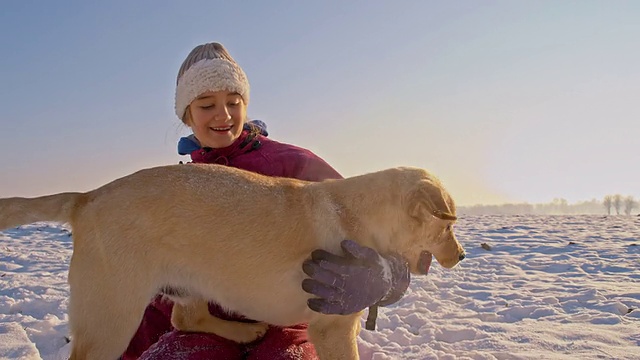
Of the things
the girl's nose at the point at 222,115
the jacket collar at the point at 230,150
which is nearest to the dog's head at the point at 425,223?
the jacket collar at the point at 230,150

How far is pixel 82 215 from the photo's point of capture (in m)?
2.66

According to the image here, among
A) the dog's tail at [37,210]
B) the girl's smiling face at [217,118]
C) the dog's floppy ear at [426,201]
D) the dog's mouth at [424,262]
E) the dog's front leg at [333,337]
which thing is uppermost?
the girl's smiling face at [217,118]

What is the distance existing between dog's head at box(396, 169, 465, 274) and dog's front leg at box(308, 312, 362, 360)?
1.93 feet

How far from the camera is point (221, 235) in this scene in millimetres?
2746

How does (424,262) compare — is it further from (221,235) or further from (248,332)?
(221,235)

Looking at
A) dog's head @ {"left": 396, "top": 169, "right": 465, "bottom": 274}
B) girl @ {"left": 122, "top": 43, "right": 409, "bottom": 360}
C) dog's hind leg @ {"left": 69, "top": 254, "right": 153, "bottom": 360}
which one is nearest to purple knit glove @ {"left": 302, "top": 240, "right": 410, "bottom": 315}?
girl @ {"left": 122, "top": 43, "right": 409, "bottom": 360}

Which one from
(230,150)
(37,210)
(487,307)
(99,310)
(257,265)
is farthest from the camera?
(487,307)

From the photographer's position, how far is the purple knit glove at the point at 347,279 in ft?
9.32

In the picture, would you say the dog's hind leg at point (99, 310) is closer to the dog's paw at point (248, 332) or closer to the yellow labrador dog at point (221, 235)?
the yellow labrador dog at point (221, 235)

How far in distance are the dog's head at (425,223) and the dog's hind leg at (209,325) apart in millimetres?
1187

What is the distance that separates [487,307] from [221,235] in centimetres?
375

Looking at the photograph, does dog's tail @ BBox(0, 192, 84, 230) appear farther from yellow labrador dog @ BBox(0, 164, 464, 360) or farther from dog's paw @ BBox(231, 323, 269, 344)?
dog's paw @ BBox(231, 323, 269, 344)

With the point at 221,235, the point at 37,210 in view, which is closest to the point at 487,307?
the point at 221,235

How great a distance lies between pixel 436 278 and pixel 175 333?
4.55 meters
